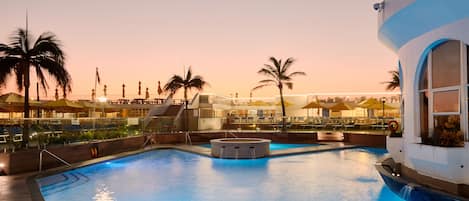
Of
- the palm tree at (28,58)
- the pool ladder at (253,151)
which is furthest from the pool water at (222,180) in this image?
the palm tree at (28,58)

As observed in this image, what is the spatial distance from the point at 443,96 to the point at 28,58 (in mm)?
11550

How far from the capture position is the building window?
6578 millimetres

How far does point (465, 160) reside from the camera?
620 cm

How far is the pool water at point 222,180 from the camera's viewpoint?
887 centimetres

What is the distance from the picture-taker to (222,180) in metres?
10.9

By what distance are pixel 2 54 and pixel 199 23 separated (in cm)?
1043

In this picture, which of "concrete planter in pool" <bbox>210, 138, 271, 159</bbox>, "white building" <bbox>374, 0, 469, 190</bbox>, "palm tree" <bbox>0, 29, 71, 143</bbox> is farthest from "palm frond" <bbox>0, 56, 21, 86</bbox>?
"white building" <bbox>374, 0, 469, 190</bbox>

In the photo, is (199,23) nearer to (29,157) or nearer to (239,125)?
(239,125)

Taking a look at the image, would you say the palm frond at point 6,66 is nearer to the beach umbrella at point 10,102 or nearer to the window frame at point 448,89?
the beach umbrella at point 10,102

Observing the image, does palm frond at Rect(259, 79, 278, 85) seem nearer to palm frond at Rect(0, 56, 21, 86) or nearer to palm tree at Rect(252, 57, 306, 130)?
palm tree at Rect(252, 57, 306, 130)

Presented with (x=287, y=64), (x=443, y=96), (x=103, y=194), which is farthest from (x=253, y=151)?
(x=287, y=64)

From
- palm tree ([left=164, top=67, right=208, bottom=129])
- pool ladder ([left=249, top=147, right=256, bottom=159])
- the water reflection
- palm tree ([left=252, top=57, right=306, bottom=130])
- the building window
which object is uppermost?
palm tree ([left=252, top=57, right=306, bottom=130])

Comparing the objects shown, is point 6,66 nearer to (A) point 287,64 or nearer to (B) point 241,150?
(B) point 241,150

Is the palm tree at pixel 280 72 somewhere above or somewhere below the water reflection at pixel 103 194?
above
